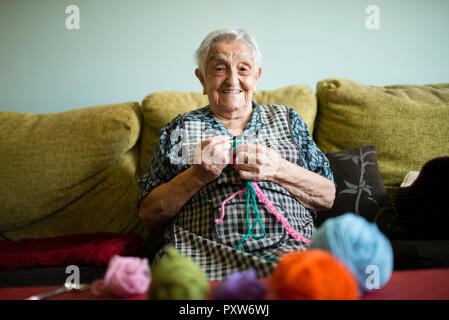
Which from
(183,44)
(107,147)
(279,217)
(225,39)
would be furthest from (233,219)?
→ (183,44)

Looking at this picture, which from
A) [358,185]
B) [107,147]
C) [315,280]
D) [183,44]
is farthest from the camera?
[183,44]

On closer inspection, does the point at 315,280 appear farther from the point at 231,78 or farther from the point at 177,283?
the point at 231,78

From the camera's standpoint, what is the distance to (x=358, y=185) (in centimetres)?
124

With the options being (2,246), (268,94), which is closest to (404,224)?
(268,94)

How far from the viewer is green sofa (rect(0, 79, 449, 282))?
4.56 ft

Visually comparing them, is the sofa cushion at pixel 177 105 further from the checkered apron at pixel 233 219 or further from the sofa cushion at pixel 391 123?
the checkered apron at pixel 233 219

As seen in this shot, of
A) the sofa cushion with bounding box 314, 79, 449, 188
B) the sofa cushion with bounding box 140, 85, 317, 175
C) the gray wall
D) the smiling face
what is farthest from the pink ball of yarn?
the gray wall

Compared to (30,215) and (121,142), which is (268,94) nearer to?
(121,142)

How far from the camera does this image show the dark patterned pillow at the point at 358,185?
3.97ft

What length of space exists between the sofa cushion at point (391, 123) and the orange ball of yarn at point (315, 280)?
3.40ft

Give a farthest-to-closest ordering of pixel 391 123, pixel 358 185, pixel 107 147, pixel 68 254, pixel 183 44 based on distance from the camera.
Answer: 1. pixel 183 44
2. pixel 107 147
3. pixel 391 123
4. pixel 358 185
5. pixel 68 254

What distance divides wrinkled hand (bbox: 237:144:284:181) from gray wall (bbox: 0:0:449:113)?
889 millimetres

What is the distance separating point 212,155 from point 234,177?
0.44 feet

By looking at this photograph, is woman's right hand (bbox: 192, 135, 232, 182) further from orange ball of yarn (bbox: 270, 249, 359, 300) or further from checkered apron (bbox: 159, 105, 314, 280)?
orange ball of yarn (bbox: 270, 249, 359, 300)
